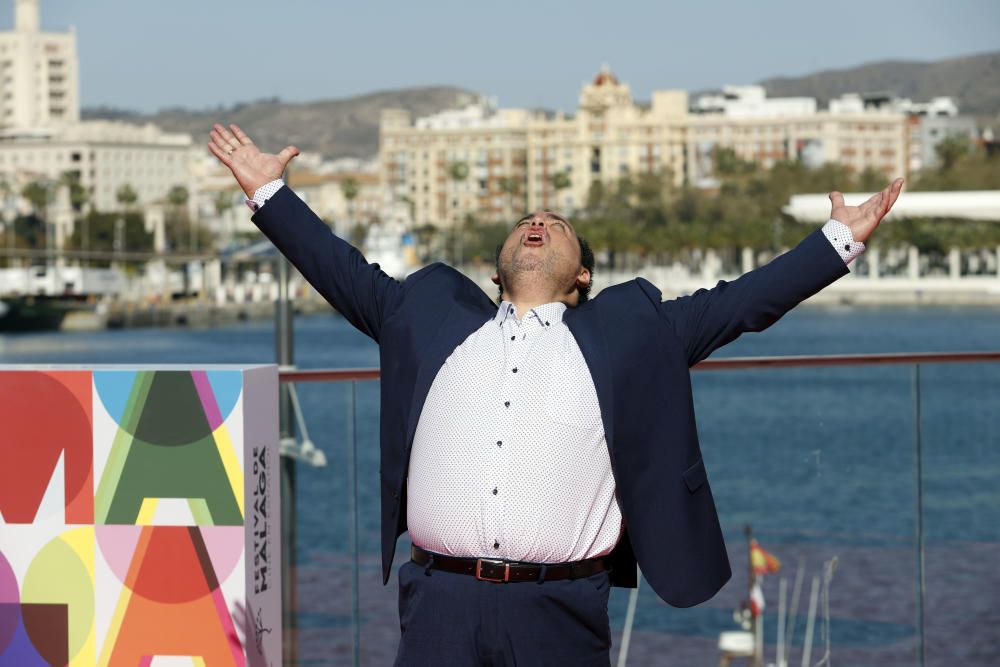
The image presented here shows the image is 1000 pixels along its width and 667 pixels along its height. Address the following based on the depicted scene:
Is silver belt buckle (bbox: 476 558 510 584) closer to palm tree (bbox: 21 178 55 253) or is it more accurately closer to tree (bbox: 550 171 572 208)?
palm tree (bbox: 21 178 55 253)

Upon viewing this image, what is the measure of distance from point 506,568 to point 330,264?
0.61m

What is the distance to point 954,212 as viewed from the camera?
44.0 meters

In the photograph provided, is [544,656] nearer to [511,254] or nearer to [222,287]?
[511,254]

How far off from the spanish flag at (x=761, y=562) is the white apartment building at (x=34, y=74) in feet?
601

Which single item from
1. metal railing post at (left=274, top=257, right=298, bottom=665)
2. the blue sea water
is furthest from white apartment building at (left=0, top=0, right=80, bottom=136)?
the blue sea water

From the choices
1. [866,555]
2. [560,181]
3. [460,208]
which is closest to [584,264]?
[866,555]

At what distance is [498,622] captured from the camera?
2.48 metres

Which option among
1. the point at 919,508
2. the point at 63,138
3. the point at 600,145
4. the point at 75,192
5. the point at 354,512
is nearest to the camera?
the point at 354,512

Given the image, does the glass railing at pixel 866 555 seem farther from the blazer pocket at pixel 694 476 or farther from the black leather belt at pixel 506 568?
the black leather belt at pixel 506 568

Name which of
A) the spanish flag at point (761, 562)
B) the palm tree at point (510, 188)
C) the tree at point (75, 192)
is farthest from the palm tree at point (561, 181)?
the spanish flag at point (761, 562)

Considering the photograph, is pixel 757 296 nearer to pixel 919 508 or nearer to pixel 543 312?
pixel 543 312

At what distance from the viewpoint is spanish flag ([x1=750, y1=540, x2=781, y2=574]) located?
7.86 metres

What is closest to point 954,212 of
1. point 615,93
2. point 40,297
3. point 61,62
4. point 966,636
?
point 966,636

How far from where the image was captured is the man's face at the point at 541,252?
8.43 feet
